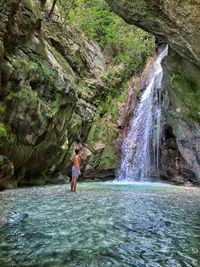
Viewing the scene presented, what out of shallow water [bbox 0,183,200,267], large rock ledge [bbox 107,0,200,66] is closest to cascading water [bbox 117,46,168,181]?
shallow water [bbox 0,183,200,267]

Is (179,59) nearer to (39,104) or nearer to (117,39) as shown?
(39,104)

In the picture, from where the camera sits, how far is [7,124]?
16.6m

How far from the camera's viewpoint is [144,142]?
28859 millimetres

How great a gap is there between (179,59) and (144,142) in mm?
13894

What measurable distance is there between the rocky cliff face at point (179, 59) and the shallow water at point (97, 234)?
201 inches

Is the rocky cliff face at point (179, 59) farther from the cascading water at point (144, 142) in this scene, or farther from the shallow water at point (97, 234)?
the shallow water at point (97, 234)

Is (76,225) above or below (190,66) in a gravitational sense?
below

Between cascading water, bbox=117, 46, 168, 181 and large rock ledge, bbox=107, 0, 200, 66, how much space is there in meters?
18.1

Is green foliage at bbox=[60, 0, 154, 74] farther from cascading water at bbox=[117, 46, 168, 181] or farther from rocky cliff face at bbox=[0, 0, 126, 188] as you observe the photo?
rocky cliff face at bbox=[0, 0, 126, 188]

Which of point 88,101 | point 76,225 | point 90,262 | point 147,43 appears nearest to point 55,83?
point 88,101

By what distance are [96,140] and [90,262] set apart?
70.5ft

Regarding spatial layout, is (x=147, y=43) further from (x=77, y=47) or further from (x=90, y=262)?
(x=90, y=262)

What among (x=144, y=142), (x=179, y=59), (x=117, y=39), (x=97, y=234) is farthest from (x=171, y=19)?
(x=117, y=39)

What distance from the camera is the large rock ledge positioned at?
802 centimetres
